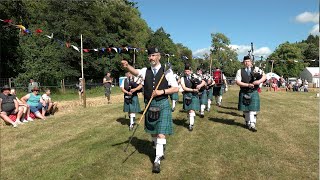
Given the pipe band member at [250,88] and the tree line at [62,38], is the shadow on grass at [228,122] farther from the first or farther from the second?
the tree line at [62,38]

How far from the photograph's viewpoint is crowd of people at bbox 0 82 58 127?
1006 cm

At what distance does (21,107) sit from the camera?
10.5 meters

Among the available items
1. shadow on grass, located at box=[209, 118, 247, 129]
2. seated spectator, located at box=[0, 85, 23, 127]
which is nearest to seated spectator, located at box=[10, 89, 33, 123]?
seated spectator, located at box=[0, 85, 23, 127]

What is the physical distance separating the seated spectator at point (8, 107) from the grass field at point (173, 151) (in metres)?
0.39

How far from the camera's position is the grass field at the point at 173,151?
5.45m

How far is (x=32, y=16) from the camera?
33.0m

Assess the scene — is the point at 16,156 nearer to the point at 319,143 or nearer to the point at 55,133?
the point at 55,133

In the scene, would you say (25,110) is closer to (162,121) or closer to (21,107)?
(21,107)

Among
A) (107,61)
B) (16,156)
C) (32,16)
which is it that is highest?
(32,16)

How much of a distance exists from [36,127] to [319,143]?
749cm

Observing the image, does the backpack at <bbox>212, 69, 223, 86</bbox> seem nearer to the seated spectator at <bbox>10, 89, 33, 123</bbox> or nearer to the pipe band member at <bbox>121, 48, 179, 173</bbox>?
the seated spectator at <bbox>10, 89, 33, 123</bbox>

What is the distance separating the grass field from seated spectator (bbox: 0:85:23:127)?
39 cm

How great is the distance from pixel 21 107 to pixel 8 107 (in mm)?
470

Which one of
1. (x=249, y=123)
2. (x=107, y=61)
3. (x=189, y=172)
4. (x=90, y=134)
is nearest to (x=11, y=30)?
(x=107, y=61)
